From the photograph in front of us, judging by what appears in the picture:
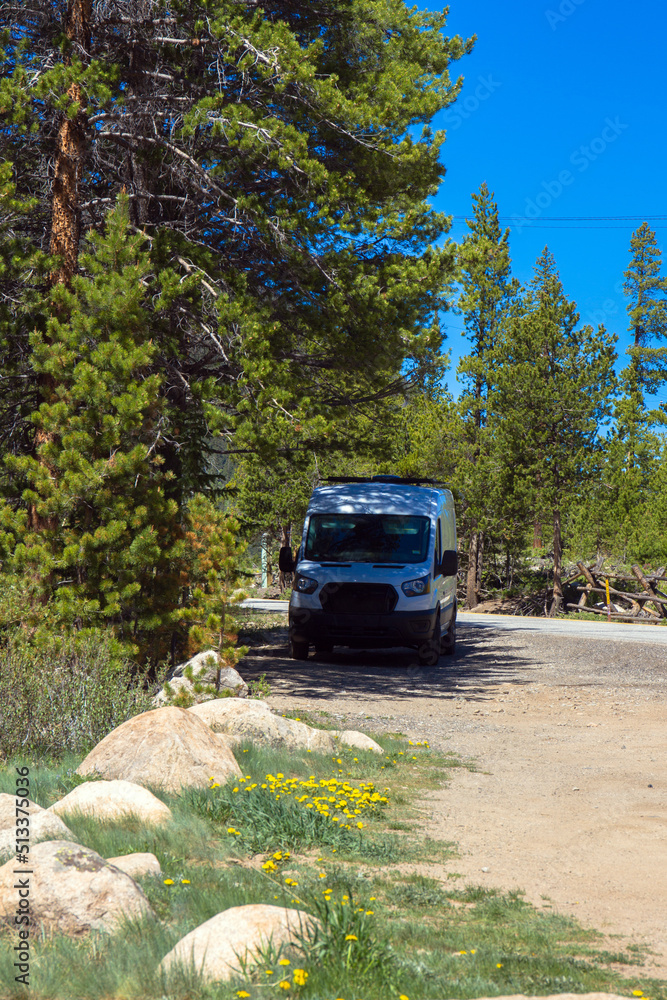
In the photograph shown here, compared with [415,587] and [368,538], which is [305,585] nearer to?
[368,538]

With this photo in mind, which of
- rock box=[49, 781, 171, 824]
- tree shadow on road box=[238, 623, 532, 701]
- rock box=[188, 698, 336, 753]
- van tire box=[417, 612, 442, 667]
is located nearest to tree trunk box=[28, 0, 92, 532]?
rock box=[188, 698, 336, 753]

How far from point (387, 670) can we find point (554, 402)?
17.1 meters

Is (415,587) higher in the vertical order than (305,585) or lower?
higher

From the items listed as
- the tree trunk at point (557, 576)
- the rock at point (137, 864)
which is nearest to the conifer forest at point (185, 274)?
the rock at point (137, 864)

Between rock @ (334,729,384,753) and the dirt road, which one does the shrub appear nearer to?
rock @ (334,729,384,753)

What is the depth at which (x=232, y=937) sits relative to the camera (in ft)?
10.4

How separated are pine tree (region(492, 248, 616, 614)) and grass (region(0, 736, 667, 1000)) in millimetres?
23882

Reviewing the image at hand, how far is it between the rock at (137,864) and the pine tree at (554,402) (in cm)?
2597

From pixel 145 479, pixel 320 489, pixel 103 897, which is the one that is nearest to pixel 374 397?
pixel 320 489

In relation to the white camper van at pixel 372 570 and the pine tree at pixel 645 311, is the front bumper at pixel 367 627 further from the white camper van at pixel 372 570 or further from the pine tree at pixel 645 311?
the pine tree at pixel 645 311

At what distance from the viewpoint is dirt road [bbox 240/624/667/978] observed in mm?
4633

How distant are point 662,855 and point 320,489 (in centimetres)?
1056

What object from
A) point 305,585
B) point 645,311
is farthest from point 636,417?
point 305,585

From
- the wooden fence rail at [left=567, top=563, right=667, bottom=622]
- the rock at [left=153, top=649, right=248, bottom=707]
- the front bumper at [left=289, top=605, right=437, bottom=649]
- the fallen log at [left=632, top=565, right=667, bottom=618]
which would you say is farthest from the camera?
the wooden fence rail at [left=567, top=563, right=667, bottom=622]
